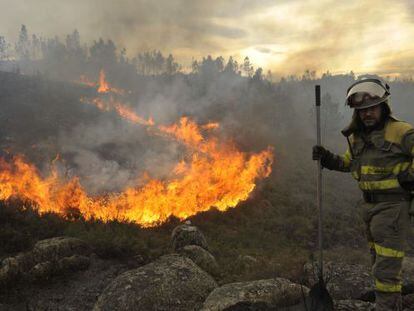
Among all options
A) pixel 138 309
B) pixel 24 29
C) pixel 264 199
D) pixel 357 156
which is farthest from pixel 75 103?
pixel 24 29

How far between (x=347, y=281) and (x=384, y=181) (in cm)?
424

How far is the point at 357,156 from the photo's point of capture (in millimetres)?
4035

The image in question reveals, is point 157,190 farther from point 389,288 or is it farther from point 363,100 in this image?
point 389,288

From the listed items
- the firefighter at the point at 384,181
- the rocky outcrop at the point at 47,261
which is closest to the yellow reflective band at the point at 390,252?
the firefighter at the point at 384,181

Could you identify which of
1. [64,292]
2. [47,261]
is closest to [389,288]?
[64,292]

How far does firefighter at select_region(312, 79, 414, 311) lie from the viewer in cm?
356

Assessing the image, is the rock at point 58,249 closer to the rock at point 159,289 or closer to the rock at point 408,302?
the rock at point 159,289

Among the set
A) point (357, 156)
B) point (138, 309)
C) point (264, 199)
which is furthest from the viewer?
point (264, 199)

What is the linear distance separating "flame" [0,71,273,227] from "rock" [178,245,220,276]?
499 centimetres

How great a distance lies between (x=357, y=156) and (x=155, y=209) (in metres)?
11.6

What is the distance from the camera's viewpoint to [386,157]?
3648 millimetres

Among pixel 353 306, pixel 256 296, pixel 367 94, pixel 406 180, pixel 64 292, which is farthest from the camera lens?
pixel 64 292

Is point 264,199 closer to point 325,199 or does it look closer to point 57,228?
point 325,199

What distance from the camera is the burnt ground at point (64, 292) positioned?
280 inches
